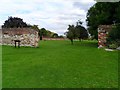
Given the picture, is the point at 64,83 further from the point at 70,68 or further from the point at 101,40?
the point at 101,40

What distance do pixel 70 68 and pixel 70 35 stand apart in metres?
28.5

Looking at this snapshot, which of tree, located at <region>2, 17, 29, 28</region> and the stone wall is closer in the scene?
the stone wall

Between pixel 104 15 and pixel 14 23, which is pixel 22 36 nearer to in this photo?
pixel 104 15

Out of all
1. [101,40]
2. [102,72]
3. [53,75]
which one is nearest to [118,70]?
[102,72]

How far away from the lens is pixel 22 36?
27125mm

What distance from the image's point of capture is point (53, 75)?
961cm

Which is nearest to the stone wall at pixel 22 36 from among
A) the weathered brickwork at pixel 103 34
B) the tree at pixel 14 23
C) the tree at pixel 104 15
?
the weathered brickwork at pixel 103 34

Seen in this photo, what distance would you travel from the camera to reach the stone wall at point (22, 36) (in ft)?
87.7

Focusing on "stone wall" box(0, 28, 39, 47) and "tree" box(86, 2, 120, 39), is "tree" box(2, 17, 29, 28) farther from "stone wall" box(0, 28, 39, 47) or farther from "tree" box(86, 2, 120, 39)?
"stone wall" box(0, 28, 39, 47)

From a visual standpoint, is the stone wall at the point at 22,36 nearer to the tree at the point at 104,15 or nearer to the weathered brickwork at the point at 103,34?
the weathered brickwork at the point at 103,34

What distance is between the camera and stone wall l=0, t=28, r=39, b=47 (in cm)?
2674

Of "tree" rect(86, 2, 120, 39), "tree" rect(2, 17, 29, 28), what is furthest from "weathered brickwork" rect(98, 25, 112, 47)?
"tree" rect(2, 17, 29, 28)

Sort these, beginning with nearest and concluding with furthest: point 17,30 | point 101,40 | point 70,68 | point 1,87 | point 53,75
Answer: point 1,87 → point 53,75 → point 70,68 → point 101,40 → point 17,30

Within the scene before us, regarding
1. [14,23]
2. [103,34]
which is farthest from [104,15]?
[14,23]
